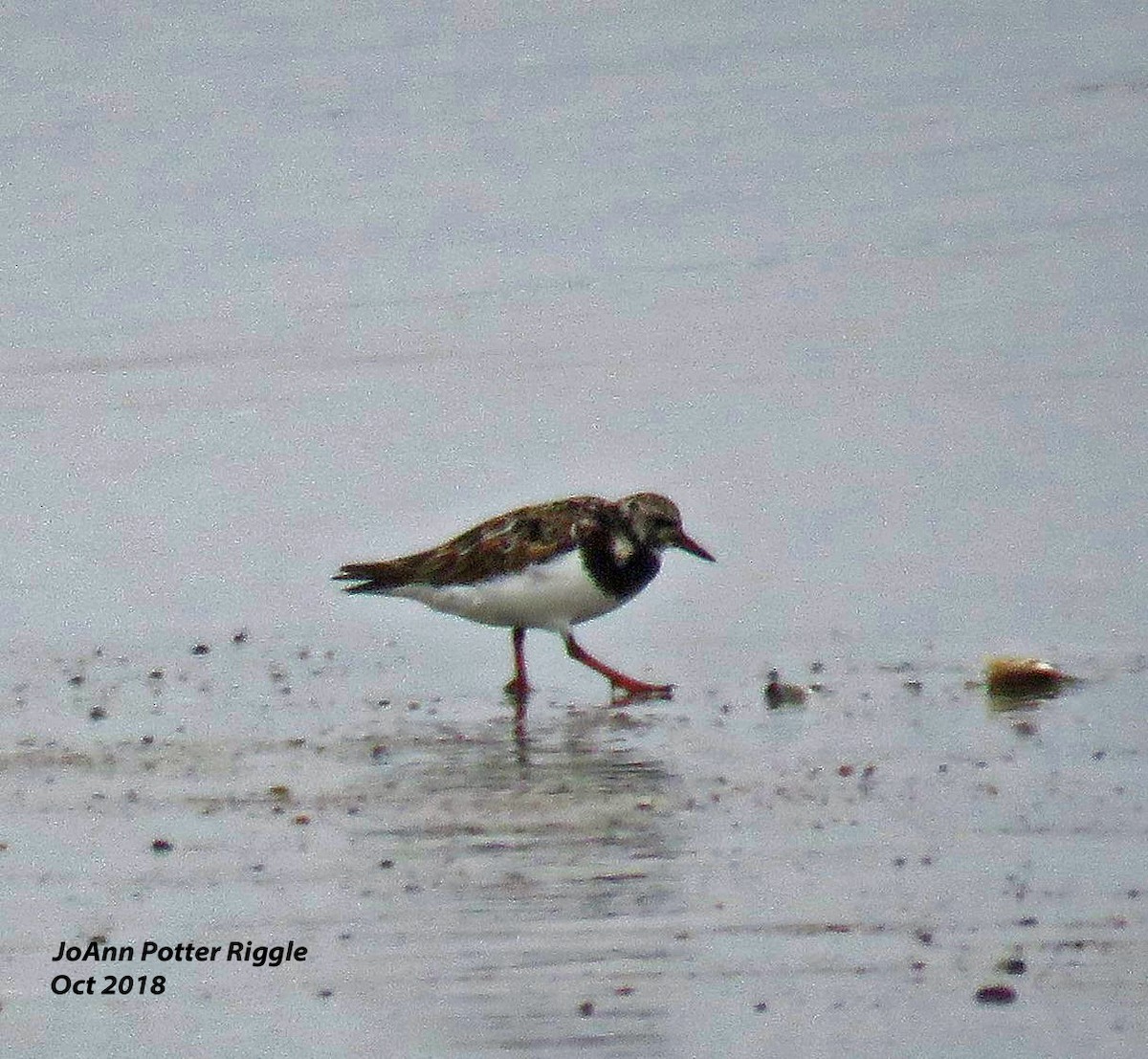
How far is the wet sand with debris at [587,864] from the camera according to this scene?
5.22m

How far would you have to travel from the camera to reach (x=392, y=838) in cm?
662

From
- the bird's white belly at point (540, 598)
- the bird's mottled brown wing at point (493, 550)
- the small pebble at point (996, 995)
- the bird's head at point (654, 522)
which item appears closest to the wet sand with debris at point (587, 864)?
the small pebble at point (996, 995)

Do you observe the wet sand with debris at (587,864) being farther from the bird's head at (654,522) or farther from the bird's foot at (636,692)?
the bird's head at (654,522)

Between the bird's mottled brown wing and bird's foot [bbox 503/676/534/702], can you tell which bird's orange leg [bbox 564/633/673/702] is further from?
the bird's mottled brown wing

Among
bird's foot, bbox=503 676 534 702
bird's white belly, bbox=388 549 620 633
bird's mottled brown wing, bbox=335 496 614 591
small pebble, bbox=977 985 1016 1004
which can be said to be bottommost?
small pebble, bbox=977 985 1016 1004

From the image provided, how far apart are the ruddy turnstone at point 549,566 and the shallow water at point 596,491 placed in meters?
Result: 0.23

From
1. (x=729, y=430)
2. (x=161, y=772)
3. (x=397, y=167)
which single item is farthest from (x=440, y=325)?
(x=161, y=772)

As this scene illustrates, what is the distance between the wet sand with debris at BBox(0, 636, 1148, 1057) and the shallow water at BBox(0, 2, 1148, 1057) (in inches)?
0.7

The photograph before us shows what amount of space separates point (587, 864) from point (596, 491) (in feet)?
16.1

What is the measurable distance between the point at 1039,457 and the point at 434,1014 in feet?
19.9

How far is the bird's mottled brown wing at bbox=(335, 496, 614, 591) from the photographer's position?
29.4ft

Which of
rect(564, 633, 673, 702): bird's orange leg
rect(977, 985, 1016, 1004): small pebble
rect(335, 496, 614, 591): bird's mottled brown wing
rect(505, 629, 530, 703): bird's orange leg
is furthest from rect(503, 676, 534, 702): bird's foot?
rect(977, 985, 1016, 1004): small pebble

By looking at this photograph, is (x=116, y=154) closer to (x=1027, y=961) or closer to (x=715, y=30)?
(x=715, y=30)

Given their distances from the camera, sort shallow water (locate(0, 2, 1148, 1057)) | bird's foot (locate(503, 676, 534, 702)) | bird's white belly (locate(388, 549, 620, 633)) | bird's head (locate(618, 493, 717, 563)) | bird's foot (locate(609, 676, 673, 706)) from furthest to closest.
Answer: bird's head (locate(618, 493, 717, 563)), bird's white belly (locate(388, 549, 620, 633)), bird's foot (locate(503, 676, 534, 702)), bird's foot (locate(609, 676, 673, 706)), shallow water (locate(0, 2, 1148, 1057))
